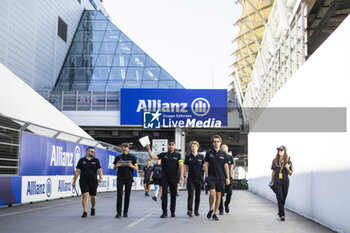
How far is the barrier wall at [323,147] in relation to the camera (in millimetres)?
8795

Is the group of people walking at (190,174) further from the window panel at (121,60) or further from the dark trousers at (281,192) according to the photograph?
the window panel at (121,60)

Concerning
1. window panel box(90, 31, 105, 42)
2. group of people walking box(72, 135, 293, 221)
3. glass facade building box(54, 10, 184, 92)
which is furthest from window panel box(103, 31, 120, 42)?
group of people walking box(72, 135, 293, 221)

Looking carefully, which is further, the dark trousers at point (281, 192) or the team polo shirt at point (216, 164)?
the team polo shirt at point (216, 164)

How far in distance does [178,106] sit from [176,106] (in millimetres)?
160

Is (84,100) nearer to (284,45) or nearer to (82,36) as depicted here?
(82,36)

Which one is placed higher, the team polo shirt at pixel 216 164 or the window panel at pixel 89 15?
the window panel at pixel 89 15

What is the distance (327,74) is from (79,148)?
1436 centimetres

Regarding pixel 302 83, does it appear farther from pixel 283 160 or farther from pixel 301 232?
pixel 301 232

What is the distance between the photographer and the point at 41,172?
17312 millimetres

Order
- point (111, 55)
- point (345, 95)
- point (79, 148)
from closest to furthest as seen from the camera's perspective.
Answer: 1. point (345, 95)
2. point (79, 148)
3. point (111, 55)

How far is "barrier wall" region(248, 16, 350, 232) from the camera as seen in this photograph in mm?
8795

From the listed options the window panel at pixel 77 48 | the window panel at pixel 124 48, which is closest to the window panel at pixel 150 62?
the window panel at pixel 124 48

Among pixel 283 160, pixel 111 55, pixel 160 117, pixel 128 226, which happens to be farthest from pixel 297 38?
pixel 111 55

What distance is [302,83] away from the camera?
42.3 feet
